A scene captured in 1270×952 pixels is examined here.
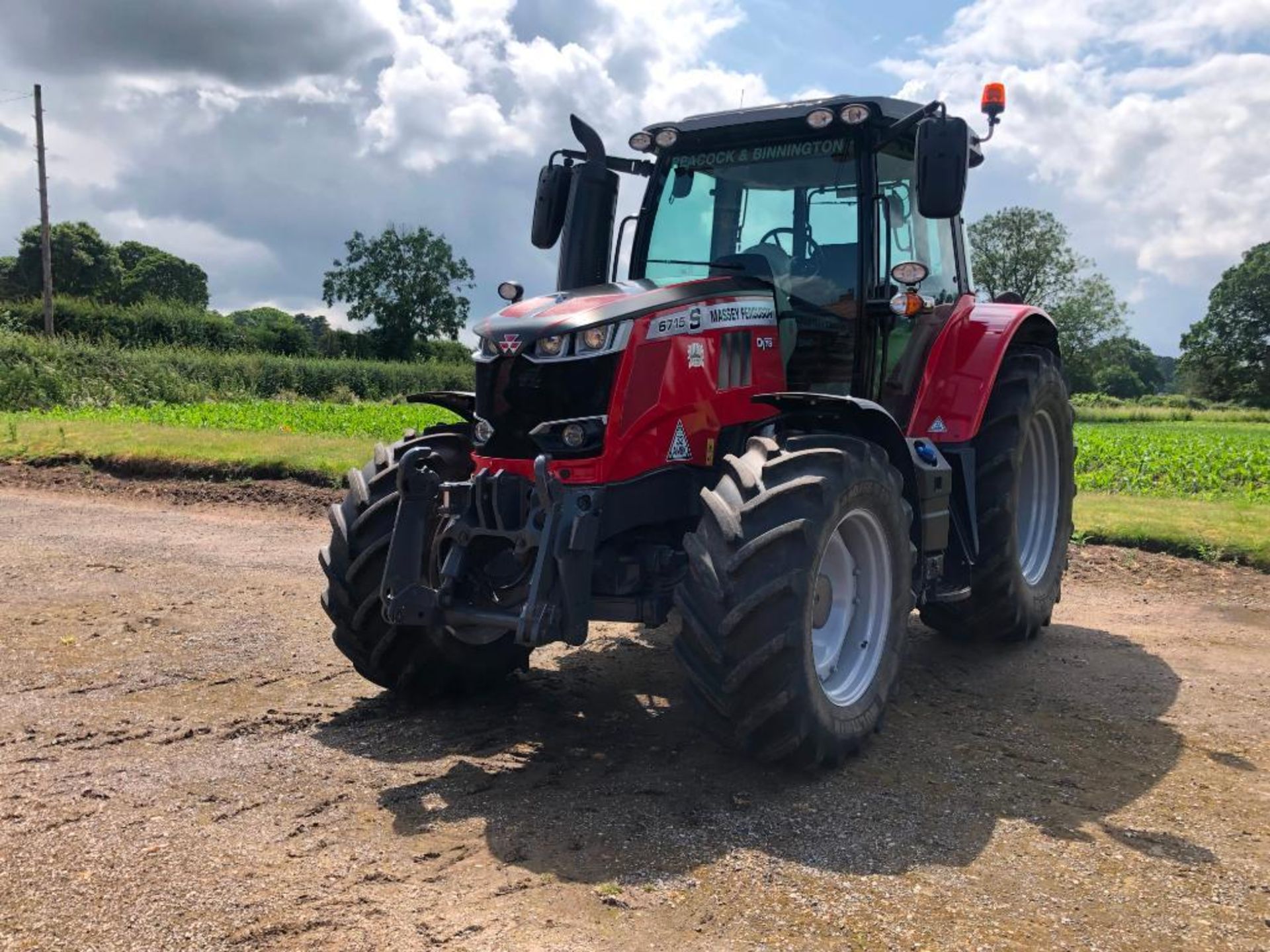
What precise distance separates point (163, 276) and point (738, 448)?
7703 centimetres

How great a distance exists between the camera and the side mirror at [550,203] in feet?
18.7

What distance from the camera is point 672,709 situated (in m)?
5.18

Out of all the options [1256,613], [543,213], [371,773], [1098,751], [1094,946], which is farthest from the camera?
[1256,613]

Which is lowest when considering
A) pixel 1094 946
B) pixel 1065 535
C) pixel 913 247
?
pixel 1094 946

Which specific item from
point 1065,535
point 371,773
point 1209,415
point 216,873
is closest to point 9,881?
point 216,873

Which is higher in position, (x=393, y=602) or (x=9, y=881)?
(x=393, y=602)

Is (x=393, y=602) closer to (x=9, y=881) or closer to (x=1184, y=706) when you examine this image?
(x=9, y=881)

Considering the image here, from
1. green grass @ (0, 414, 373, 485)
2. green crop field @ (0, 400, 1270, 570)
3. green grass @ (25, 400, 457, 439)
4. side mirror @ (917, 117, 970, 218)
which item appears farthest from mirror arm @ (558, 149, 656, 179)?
green grass @ (25, 400, 457, 439)

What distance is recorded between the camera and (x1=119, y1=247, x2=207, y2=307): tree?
71.7 meters

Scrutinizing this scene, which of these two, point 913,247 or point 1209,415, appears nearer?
point 913,247

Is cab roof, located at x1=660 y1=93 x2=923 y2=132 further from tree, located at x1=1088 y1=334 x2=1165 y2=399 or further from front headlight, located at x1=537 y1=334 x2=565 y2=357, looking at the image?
tree, located at x1=1088 y1=334 x2=1165 y2=399

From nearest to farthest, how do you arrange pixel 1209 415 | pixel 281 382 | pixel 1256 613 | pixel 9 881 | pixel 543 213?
1. pixel 9 881
2. pixel 543 213
3. pixel 1256 613
4. pixel 281 382
5. pixel 1209 415

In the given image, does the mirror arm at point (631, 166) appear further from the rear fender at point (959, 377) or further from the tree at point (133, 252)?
the tree at point (133, 252)

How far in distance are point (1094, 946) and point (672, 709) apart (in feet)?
8.02
